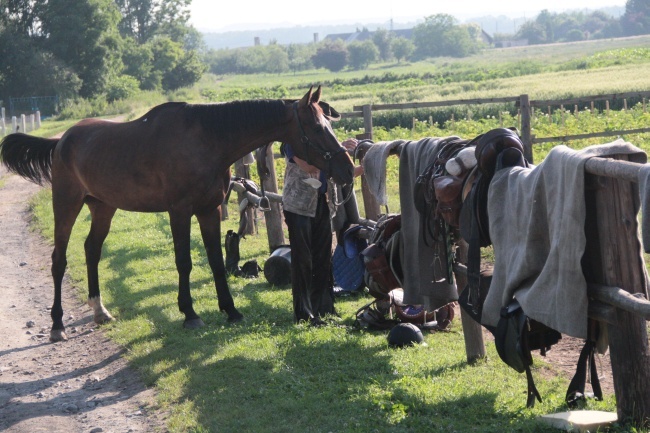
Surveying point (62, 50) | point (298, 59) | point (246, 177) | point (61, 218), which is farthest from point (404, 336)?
point (298, 59)

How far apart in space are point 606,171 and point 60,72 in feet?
193

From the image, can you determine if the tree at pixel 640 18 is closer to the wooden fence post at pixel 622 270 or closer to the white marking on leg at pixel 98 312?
the white marking on leg at pixel 98 312

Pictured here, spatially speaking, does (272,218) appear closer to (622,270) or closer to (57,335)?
(57,335)

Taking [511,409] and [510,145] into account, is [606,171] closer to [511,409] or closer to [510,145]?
[510,145]

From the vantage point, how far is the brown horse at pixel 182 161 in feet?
24.4

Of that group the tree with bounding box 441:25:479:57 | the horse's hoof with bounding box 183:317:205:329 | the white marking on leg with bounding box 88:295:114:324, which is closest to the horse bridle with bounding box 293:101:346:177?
the horse's hoof with bounding box 183:317:205:329

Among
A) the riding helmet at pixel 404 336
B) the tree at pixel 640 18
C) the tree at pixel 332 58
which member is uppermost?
the tree at pixel 640 18

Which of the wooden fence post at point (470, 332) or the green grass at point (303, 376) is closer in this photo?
the green grass at point (303, 376)

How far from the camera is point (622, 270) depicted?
4035 mm

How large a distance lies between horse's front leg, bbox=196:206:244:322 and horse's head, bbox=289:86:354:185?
125cm

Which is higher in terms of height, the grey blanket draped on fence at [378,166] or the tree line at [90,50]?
the tree line at [90,50]

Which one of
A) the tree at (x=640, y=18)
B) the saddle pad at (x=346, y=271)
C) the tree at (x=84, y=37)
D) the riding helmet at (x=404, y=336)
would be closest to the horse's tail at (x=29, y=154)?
the saddle pad at (x=346, y=271)

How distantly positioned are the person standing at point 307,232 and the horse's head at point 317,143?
0.69 feet

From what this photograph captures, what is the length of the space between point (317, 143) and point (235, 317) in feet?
6.32
